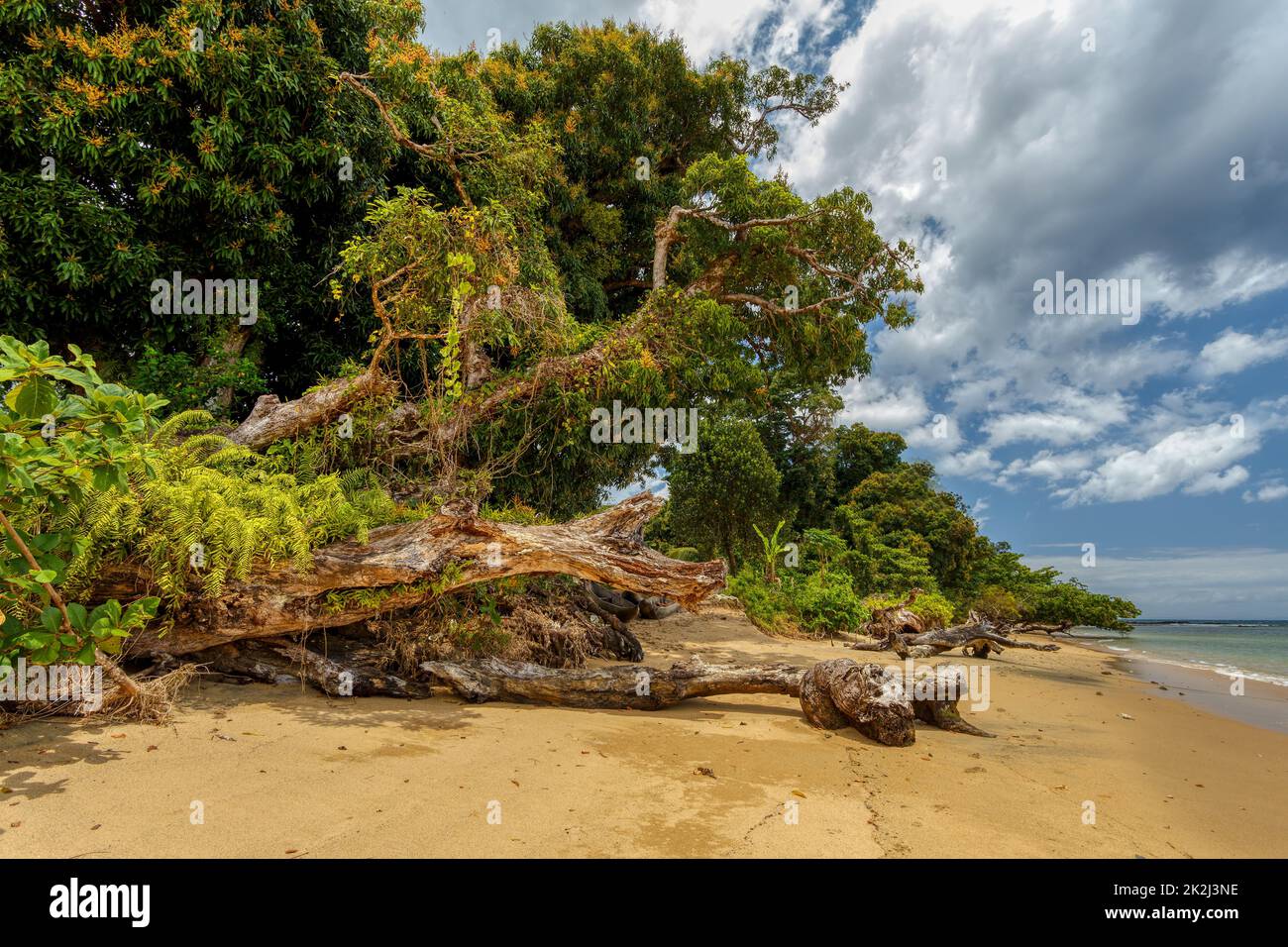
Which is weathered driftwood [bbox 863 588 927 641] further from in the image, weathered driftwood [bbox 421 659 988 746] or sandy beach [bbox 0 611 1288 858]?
sandy beach [bbox 0 611 1288 858]

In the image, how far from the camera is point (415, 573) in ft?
18.5

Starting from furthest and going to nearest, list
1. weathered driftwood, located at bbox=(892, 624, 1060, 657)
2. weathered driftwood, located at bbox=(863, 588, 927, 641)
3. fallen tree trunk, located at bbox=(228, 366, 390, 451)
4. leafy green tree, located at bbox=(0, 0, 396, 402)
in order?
weathered driftwood, located at bbox=(863, 588, 927, 641), weathered driftwood, located at bbox=(892, 624, 1060, 657), fallen tree trunk, located at bbox=(228, 366, 390, 451), leafy green tree, located at bbox=(0, 0, 396, 402)

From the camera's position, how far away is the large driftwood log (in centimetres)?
530

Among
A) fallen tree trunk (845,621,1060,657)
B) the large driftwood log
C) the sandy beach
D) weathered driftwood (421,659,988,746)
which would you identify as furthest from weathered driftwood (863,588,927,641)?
the large driftwood log

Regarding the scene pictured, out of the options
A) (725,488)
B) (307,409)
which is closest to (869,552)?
(725,488)

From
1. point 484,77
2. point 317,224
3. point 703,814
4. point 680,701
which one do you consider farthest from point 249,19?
point 703,814

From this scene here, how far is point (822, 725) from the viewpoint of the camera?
557cm

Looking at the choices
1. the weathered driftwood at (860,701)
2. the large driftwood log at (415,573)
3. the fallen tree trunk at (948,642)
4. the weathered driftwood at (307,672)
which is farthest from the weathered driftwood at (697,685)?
the fallen tree trunk at (948,642)

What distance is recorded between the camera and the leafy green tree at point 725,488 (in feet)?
70.5

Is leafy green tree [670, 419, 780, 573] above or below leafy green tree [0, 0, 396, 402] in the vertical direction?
below

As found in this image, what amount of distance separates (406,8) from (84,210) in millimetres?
7081

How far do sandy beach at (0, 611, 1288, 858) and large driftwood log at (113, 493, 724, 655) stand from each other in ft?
2.13

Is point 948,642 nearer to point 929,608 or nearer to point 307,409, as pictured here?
point 929,608
